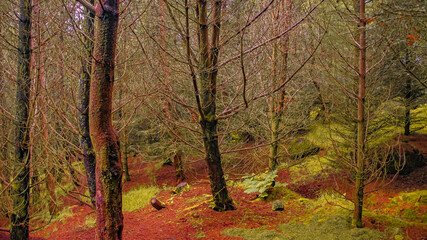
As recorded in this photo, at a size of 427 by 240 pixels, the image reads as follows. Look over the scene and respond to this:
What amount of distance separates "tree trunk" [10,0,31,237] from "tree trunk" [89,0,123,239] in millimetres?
2580

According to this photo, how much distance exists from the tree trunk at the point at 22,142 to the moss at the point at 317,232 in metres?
3.20

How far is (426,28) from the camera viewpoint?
3639 mm

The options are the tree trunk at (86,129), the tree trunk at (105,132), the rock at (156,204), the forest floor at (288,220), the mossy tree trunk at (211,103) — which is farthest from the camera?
the rock at (156,204)

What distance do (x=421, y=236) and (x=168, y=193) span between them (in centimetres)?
807

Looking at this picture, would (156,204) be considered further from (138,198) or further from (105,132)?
(105,132)

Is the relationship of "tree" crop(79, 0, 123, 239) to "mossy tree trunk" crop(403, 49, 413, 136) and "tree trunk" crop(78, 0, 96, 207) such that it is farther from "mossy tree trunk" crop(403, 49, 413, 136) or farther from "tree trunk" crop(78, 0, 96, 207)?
"mossy tree trunk" crop(403, 49, 413, 136)

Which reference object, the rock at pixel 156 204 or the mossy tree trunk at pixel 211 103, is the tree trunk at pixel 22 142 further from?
the rock at pixel 156 204

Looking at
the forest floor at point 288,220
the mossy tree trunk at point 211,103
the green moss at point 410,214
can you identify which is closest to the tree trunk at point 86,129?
the forest floor at point 288,220

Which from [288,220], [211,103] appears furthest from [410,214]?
[211,103]

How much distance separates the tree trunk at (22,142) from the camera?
423 cm

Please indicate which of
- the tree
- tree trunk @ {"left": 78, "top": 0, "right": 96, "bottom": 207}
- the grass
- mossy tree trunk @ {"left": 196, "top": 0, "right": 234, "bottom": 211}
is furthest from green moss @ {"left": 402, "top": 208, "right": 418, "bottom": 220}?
the grass

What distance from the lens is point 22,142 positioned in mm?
4273

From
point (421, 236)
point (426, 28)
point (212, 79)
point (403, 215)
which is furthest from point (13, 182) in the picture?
point (403, 215)

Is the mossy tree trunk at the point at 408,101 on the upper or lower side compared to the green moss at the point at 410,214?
upper
